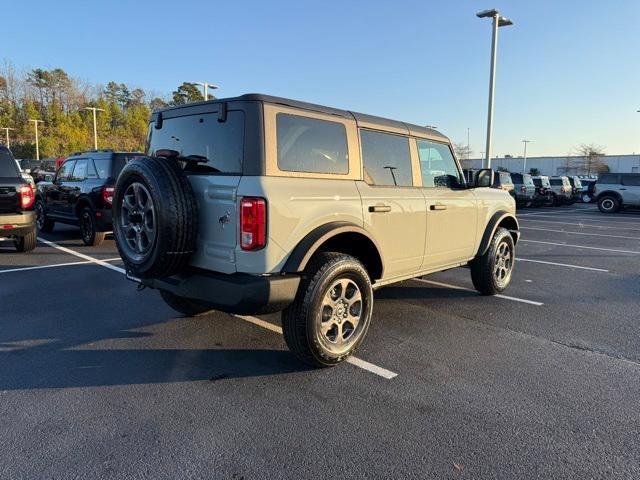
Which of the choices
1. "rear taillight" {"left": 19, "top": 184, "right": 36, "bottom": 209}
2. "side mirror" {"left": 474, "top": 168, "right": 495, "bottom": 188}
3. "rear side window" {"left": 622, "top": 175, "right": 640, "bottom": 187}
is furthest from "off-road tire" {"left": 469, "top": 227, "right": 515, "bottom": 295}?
"rear side window" {"left": 622, "top": 175, "right": 640, "bottom": 187}

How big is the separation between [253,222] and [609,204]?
81.6 ft

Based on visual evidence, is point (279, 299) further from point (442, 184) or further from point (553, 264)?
point (553, 264)

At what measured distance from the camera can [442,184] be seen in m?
5.09

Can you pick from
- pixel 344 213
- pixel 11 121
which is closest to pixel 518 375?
pixel 344 213

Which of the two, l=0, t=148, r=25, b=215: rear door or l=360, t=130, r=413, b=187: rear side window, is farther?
l=0, t=148, r=25, b=215: rear door

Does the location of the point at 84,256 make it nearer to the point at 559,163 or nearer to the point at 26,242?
the point at 26,242

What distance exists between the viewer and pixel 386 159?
4418 millimetres

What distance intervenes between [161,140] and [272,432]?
Answer: 2.79m

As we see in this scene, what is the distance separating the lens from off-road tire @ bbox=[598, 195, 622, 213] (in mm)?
22875

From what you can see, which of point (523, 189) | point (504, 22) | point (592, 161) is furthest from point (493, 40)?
point (592, 161)

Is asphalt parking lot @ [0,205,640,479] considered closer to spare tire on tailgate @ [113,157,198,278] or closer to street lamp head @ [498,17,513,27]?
spare tire on tailgate @ [113,157,198,278]

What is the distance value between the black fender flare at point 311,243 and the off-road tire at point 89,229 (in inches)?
276

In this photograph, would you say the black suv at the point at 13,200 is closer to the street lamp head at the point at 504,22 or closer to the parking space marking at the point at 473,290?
the parking space marking at the point at 473,290

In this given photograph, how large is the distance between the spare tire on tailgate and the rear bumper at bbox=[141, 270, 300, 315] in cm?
22
